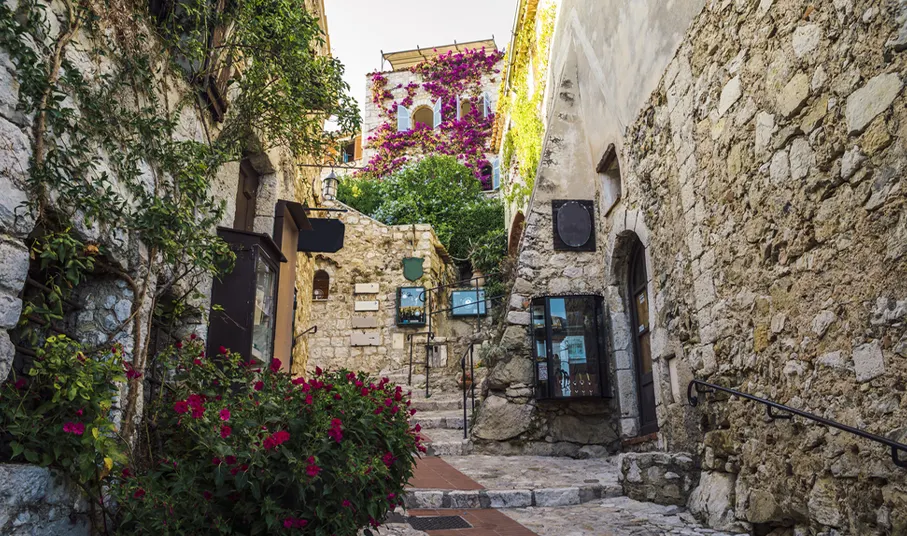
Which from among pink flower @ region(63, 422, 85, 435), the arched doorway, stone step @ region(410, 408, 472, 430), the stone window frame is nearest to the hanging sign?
the stone window frame

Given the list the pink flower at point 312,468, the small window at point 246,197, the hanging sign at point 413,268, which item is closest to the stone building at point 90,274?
the small window at point 246,197

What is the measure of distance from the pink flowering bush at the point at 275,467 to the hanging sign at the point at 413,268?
8.77m

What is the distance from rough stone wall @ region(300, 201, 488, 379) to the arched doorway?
5767 millimetres

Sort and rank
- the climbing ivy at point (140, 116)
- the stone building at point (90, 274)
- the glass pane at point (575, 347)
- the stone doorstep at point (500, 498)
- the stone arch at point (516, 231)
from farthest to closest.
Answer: the stone arch at point (516, 231), the glass pane at point (575, 347), the stone doorstep at point (500, 498), the climbing ivy at point (140, 116), the stone building at point (90, 274)

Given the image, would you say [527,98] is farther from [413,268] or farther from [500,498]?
[500,498]

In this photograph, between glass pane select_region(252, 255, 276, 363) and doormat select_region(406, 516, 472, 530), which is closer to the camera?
doormat select_region(406, 516, 472, 530)

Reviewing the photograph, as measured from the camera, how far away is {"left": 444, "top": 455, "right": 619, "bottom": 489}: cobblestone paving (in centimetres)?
514

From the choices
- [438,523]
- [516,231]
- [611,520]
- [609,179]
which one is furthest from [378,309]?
[611,520]

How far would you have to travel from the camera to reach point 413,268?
12.3 meters

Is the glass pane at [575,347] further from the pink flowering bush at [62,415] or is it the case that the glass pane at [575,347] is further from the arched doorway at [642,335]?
the pink flowering bush at [62,415]

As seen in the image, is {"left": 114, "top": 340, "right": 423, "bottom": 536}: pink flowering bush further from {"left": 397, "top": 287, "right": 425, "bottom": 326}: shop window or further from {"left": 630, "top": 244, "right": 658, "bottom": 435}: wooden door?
{"left": 397, "top": 287, "right": 425, "bottom": 326}: shop window

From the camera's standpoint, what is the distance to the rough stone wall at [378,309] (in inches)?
468

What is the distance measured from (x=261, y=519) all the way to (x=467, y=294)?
10215 millimetres

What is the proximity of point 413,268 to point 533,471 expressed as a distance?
696 centimetres
